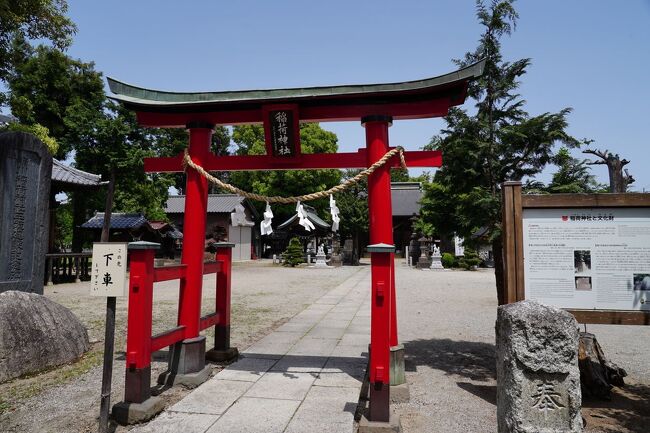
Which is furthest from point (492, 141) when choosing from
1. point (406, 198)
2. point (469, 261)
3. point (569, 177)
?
point (406, 198)

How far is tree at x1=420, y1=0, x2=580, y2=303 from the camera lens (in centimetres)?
575

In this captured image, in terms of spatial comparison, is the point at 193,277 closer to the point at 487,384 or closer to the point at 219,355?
the point at 219,355

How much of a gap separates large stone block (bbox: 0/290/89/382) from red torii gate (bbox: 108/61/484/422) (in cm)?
210

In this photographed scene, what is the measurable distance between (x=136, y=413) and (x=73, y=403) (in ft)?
3.62

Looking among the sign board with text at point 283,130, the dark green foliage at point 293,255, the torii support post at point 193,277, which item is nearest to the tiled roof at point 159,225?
the dark green foliage at point 293,255

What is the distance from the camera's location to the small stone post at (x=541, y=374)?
293 centimetres

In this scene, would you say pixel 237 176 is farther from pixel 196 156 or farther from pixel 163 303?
pixel 196 156

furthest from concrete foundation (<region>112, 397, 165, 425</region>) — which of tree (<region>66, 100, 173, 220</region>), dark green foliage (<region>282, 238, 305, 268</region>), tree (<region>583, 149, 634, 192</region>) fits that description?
dark green foliage (<region>282, 238, 305, 268</region>)

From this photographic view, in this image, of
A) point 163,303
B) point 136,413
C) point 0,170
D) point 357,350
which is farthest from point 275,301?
point 136,413

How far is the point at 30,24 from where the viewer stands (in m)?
12.3

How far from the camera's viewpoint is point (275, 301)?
41.5 ft

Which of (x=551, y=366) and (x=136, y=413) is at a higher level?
(x=551, y=366)

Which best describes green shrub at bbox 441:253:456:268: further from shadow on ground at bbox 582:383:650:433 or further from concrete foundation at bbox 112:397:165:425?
concrete foundation at bbox 112:397:165:425

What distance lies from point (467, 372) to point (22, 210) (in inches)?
307
